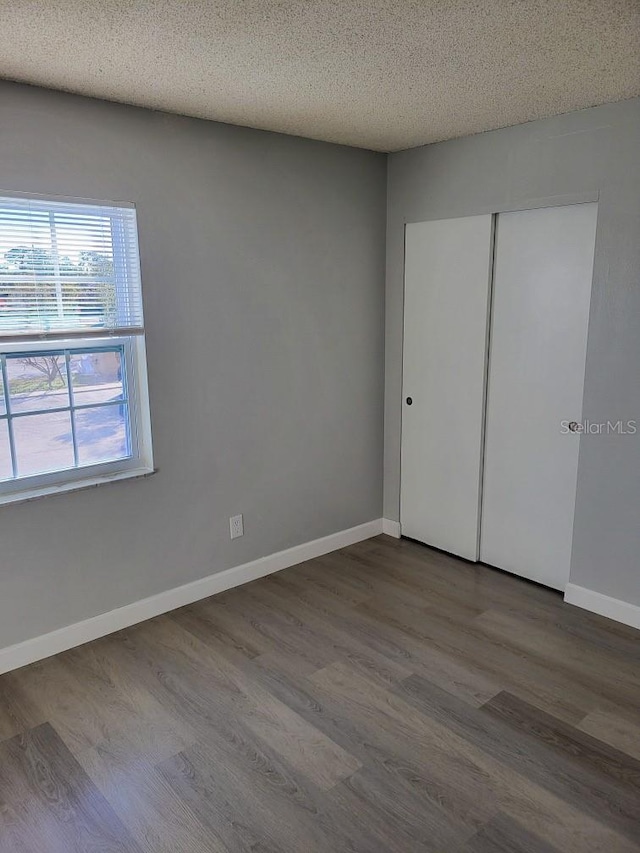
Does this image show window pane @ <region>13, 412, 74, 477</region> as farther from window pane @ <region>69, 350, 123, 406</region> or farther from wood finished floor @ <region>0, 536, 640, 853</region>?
wood finished floor @ <region>0, 536, 640, 853</region>

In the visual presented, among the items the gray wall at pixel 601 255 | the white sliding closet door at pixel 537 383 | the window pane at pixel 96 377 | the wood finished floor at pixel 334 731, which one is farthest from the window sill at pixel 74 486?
the gray wall at pixel 601 255

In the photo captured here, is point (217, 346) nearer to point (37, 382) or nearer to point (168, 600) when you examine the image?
point (37, 382)

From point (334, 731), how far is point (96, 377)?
71.4 inches

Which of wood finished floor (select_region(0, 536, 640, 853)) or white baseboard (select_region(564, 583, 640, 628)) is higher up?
white baseboard (select_region(564, 583, 640, 628))

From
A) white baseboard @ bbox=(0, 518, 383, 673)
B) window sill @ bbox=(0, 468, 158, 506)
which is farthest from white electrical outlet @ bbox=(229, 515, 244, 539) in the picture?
window sill @ bbox=(0, 468, 158, 506)

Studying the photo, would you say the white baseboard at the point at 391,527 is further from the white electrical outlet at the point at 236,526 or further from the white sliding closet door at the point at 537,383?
the white electrical outlet at the point at 236,526

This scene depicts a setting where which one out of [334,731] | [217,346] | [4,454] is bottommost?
[334,731]

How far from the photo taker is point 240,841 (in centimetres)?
187

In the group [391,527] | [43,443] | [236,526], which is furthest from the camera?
[391,527]

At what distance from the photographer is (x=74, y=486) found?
2.81m

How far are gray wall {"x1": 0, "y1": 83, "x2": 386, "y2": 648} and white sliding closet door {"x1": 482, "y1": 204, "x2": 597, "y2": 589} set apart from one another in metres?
0.84

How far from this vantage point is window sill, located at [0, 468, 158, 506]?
265 centimetres

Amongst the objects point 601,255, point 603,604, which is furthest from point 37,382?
point 603,604

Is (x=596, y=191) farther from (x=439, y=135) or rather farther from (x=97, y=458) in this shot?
(x=97, y=458)
